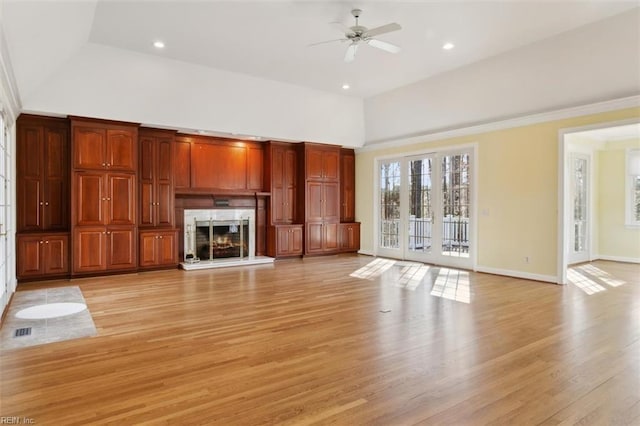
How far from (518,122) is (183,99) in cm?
621

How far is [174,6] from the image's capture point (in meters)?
5.16

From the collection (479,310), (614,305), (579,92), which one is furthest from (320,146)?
(614,305)

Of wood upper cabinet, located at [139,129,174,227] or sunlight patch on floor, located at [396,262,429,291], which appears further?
wood upper cabinet, located at [139,129,174,227]

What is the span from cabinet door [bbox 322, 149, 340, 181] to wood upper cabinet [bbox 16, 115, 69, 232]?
5.45 metres

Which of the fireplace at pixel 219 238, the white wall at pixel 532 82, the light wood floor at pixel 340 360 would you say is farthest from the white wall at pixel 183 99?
the light wood floor at pixel 340 360

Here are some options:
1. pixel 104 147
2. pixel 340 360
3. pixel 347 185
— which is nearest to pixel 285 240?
pixel 347 185

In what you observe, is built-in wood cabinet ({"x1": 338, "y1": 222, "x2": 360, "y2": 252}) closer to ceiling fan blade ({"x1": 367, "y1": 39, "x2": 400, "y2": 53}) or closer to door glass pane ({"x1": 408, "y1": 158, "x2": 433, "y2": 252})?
door glass pane ({"x1": 408, "y1": 158, "x2": 433, "y2": 252})

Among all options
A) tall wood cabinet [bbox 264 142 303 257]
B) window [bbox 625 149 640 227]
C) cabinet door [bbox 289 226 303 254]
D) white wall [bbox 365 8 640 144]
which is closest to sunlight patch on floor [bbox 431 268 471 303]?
white wall [bbox 365 8 640 144]

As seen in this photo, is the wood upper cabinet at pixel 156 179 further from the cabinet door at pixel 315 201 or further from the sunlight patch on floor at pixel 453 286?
the sunlight patch on floor at pixel 453 286

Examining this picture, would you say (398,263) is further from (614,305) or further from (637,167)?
(637,167)

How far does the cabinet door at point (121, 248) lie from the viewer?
7.05m

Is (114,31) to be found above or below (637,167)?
above

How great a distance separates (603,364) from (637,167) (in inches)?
293

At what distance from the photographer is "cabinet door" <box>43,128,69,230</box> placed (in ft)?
22.5
